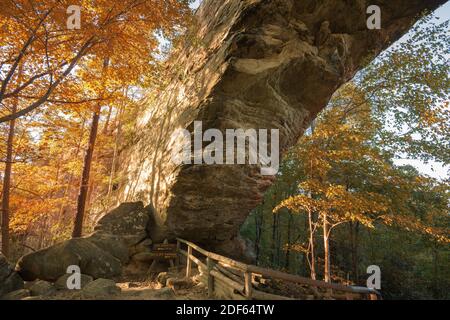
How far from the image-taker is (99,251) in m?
7.39

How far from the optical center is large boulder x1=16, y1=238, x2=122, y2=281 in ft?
19.9

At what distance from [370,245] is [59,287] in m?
24.4

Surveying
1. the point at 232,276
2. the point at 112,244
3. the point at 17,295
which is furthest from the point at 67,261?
the point at 232,276

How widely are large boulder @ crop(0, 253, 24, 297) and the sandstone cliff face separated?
14.1 ft

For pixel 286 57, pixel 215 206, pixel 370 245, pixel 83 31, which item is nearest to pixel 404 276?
pixel 370 245

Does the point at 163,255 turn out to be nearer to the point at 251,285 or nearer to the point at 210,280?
the point at 210,280

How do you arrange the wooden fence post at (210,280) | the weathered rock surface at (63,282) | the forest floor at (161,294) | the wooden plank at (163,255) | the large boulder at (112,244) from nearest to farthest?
the forest floor at (161,294) → the wooden fence post at (210,280) → the weathered rock surface at (63,282) → the large boulder at (112,244) → the wooden plank at (163,255)

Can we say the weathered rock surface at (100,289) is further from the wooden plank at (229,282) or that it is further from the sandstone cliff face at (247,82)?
the sandstone cliff face at (247,82)

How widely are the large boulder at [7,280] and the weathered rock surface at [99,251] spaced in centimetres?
63

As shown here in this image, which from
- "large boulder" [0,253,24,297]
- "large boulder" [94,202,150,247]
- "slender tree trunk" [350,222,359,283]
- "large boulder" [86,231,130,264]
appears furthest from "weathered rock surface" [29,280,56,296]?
"slender tree trunk" [350,222,359,283]

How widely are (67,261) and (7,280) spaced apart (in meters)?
1.33

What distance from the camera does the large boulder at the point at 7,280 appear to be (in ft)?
16.8

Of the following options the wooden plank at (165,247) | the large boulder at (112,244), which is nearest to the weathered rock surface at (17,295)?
the large boulder at (112,244)

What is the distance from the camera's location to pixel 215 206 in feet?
28.6
